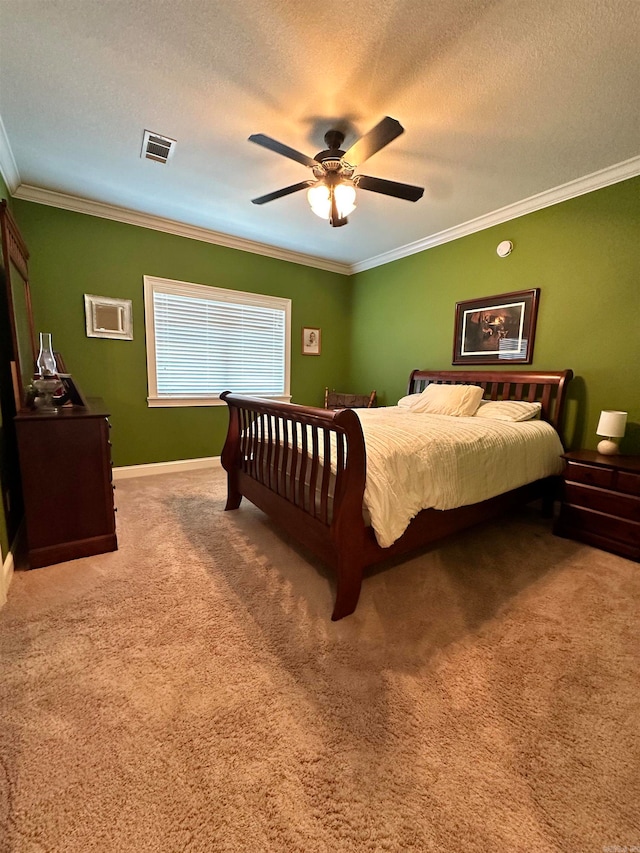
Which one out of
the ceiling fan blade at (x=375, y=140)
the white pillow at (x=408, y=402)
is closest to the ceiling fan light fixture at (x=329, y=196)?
the ceiling fan blade at (x=375, y=140)

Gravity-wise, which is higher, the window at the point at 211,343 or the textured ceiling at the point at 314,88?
the textured ceiling at the point at 314,88

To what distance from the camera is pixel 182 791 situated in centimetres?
96

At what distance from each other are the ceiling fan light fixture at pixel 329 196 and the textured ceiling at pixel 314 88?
13.1 inches

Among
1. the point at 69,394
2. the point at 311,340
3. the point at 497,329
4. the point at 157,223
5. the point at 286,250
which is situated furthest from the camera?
the point at 311,340

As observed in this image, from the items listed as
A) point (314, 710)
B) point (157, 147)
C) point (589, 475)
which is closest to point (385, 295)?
point (157, 147)

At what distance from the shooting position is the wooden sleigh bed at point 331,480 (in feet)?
5.16

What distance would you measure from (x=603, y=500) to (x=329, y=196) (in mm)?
2696

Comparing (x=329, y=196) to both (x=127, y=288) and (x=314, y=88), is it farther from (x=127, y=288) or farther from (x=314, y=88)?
(x=127, y=288)

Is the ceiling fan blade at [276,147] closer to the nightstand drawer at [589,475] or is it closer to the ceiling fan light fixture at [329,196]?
the ceiling fan light fixture at [329,196]

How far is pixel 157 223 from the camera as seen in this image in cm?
353

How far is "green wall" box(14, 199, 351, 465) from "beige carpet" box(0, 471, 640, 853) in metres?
1.97

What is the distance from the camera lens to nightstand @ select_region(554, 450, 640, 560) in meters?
2.23

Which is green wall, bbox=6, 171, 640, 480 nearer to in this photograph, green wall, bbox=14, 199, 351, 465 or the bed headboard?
green wall, bbox=14, 199, 351, 465

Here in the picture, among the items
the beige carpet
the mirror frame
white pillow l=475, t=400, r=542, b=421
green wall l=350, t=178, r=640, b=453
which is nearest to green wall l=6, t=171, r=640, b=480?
green wall l=350, t=178, r=640, b=453
